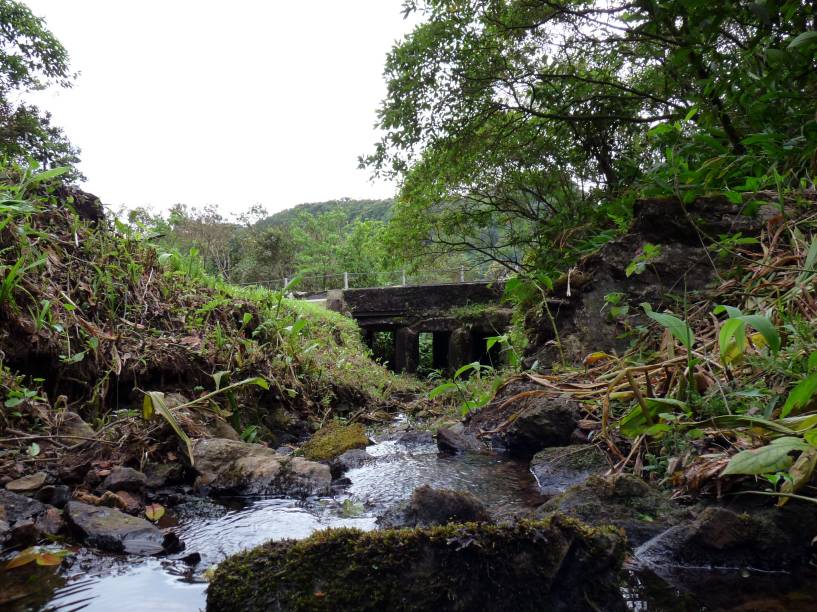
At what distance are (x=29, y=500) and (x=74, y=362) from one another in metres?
1.26

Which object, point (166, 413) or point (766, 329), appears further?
point (166, 413)

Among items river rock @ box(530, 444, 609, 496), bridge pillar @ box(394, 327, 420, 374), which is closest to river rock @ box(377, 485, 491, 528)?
river rock @ box(530, 444, 609, 496)

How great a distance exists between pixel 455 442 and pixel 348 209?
6299cm

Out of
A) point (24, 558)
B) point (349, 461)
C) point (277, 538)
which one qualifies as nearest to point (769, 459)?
point (277, 538)

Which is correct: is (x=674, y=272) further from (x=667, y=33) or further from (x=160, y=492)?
(x=160, y=492)

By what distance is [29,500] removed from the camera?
2.06 metres

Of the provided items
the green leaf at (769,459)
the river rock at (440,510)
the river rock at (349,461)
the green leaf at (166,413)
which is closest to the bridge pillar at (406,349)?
the river rock at (349,461)

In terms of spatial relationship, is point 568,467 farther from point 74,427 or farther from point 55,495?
point 74,427

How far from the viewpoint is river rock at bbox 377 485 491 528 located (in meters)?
1.99

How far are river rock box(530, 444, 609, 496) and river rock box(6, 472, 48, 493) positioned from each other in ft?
7.42

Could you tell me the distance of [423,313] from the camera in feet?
49.0

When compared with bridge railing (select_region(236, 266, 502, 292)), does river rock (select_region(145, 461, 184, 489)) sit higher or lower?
lower

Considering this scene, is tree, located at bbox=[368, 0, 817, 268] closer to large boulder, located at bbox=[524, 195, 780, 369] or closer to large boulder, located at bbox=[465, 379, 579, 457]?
large boulder, located at bbox=[524, 195, 780, 369]

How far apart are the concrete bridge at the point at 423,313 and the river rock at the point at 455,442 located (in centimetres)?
990
